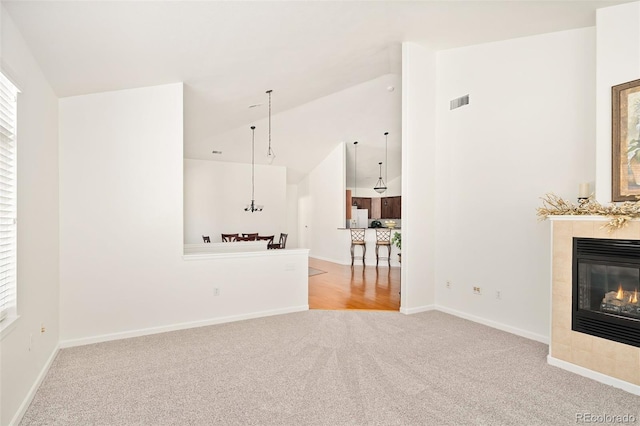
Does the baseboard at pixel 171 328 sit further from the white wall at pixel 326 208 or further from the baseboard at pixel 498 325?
the white wall at pixel 326 208

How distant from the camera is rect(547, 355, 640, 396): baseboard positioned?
2.60 m

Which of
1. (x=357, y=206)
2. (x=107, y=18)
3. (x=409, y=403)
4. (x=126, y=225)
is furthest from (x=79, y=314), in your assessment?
(x=357, y=206)

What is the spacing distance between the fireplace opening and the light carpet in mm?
451

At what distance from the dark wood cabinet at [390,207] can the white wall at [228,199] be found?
3670 millimetres

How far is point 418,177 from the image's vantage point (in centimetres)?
487

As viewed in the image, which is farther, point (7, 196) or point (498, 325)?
point (498, 325)

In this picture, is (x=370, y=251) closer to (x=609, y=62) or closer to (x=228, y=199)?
(x=228, y=199)

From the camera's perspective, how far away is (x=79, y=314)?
363 cm

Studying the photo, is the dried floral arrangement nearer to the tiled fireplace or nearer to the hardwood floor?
the tiled fireplace

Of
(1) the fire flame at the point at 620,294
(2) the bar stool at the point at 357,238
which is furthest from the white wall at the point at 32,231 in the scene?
(2) the bar stool at the point at 357,238

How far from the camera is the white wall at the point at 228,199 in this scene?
9430mm

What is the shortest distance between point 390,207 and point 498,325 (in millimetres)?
8203

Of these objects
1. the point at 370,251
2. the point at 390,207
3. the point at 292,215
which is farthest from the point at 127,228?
the point at 390,207

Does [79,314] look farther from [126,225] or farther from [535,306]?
[535,306]
